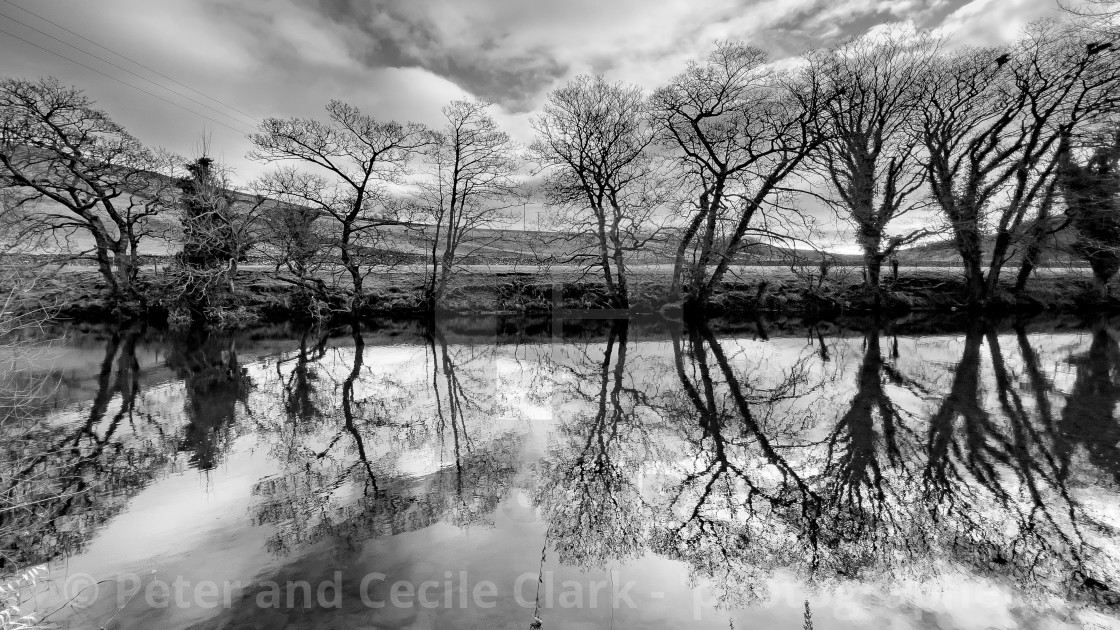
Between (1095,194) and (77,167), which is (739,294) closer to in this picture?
(1095,194)

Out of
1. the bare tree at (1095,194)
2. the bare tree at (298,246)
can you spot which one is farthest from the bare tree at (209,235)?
the bare tree at (1095,194)

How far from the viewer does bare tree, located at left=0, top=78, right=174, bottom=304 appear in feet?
62.2

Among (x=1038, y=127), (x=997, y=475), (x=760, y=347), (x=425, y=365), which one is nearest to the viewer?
(x=997, y=475)

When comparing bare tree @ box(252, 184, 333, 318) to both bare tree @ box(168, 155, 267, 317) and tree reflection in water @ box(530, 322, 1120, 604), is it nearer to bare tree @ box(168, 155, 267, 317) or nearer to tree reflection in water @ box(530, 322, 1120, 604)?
bare tree @ box(168, 155, 267, 317)

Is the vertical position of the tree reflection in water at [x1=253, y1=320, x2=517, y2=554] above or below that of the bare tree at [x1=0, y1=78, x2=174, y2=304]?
below

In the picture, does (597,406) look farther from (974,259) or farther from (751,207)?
(974,259)

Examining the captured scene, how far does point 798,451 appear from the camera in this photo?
5914mm

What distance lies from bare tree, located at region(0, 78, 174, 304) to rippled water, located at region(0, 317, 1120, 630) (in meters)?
14.7

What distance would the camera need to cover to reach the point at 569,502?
4609mm

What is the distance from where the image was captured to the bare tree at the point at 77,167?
18953 millimetres

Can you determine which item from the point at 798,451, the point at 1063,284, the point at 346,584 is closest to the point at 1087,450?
the point at 798,451

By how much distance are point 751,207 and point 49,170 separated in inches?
1140

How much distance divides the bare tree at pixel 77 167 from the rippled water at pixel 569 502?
1469 centimetres
